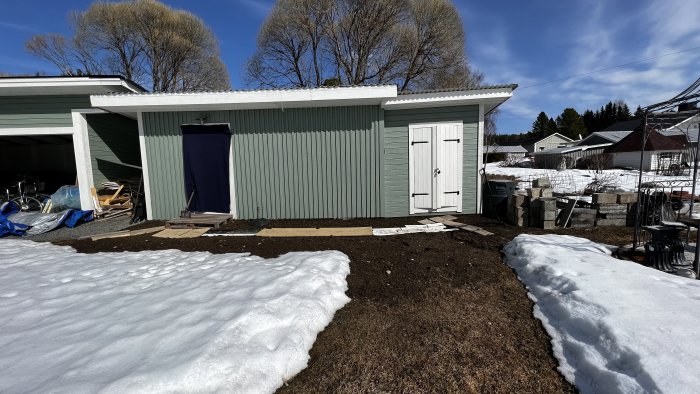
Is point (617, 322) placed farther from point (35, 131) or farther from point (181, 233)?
point (35, 131)

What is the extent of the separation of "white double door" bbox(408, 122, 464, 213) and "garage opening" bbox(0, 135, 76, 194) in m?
11.2

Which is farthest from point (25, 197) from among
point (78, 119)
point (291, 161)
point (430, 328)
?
point (430, 328)

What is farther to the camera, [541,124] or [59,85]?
[541,124]

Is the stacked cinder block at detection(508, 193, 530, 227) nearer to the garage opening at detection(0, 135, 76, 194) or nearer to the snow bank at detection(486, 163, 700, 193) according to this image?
the snow bank at detection(486, 163, 700, 193)

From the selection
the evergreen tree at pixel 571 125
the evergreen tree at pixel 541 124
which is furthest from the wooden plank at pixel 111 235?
the evergreen tree at pixel 541 124

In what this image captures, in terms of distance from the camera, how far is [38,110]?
7.01m

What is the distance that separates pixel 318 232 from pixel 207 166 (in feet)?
9.90

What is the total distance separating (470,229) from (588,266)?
233 cm

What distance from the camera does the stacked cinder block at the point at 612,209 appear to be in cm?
565

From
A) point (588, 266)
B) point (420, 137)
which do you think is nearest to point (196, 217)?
point (420, 137)

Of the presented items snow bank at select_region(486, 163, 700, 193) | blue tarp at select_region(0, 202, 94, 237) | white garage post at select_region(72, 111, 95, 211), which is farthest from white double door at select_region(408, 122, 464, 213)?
white garage post at select_region(72, 111, 95, 211)

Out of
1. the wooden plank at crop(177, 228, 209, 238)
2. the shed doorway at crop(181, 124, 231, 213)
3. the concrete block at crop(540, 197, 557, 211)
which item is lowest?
the wooden plank at crop(177, 228, 209, 238)

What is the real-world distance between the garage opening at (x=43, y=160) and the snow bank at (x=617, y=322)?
44.5ft

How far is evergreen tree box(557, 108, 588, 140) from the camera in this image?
4981cm
